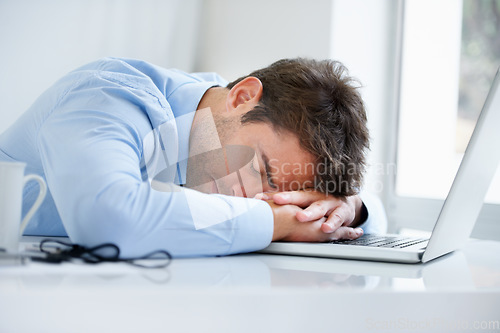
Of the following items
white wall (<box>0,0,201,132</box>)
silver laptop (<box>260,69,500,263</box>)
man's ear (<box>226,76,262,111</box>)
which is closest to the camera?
silver laptop (<box>260,69,500,263</box>)

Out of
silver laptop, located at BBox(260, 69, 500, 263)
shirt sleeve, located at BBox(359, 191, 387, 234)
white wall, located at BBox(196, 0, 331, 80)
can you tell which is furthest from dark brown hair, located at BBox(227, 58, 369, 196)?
white wall, located at BBox(196, 0, 331, 80)

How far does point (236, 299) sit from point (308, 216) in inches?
15.1

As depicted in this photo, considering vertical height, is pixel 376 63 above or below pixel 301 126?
above

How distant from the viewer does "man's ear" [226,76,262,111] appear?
1.14 meters

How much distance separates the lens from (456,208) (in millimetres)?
769

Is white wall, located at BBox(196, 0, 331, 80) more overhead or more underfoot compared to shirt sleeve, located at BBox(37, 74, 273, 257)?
more overhead

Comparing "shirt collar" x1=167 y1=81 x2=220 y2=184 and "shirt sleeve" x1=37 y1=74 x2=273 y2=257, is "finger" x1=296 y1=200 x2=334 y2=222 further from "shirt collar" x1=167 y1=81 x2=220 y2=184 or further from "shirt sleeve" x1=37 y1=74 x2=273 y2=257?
"shirt collar" x1=167 y1=81 x2=220 y2=184

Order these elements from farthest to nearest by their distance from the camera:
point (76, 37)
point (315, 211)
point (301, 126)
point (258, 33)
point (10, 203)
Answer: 1. point (258, 33)
2. point (76, 37)
3. point (301, 126)
4. point (315, 211)
5. point (10, 203)

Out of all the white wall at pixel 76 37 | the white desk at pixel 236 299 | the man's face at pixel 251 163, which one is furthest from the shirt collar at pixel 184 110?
the white wall at pixel 76 37

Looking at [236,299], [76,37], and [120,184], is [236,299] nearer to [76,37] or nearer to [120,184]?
[120,184]

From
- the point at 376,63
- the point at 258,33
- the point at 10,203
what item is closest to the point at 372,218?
the point at 10,203

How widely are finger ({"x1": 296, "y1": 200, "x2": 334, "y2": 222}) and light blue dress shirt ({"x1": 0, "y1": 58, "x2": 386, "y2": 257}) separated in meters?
0.07

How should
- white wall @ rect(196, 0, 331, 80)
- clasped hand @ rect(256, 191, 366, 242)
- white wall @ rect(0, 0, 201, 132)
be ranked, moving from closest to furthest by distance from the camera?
clasped hand @ rect(256, 191, 366, 242) → white wall @ rect(0, 0, 201, 132) → white wall @ rect(196, 0, 331, 80)

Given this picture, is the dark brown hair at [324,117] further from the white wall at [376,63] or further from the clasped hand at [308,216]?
the white wall at [376,63]
